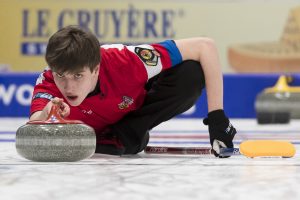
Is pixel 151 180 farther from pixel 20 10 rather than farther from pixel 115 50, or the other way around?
pixel 20 10

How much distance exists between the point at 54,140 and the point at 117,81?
0.33m

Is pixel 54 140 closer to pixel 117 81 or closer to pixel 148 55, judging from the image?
pixel 117 81

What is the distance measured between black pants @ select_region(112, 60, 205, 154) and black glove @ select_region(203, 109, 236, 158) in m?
0.16

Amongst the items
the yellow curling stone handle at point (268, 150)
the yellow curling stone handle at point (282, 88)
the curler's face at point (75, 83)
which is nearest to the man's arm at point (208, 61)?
the yellow curling stone handle at point (268, 150)

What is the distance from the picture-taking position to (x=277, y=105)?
14.6 ft

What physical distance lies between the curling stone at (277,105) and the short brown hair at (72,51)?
2.86m

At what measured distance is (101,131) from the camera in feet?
6.61

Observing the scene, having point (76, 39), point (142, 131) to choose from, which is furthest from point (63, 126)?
point (142, 131)

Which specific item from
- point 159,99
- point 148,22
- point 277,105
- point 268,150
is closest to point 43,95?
point 159,99

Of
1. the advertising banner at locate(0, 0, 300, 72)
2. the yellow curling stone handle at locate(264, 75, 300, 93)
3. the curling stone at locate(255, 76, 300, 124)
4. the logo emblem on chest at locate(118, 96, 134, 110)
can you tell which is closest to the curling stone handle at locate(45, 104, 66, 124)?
the logo emblem on chest at locate(118, 96, 134, 110)

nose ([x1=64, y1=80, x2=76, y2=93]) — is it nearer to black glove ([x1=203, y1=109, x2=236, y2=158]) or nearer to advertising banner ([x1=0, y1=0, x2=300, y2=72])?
black glove ([x1=203, y1=109, x2=236, y2=158])

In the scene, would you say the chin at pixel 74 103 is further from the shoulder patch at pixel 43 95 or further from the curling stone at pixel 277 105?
the curling stone at pixel 277 105

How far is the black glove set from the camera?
73.2 inches

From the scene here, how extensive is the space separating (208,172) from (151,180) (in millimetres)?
200
